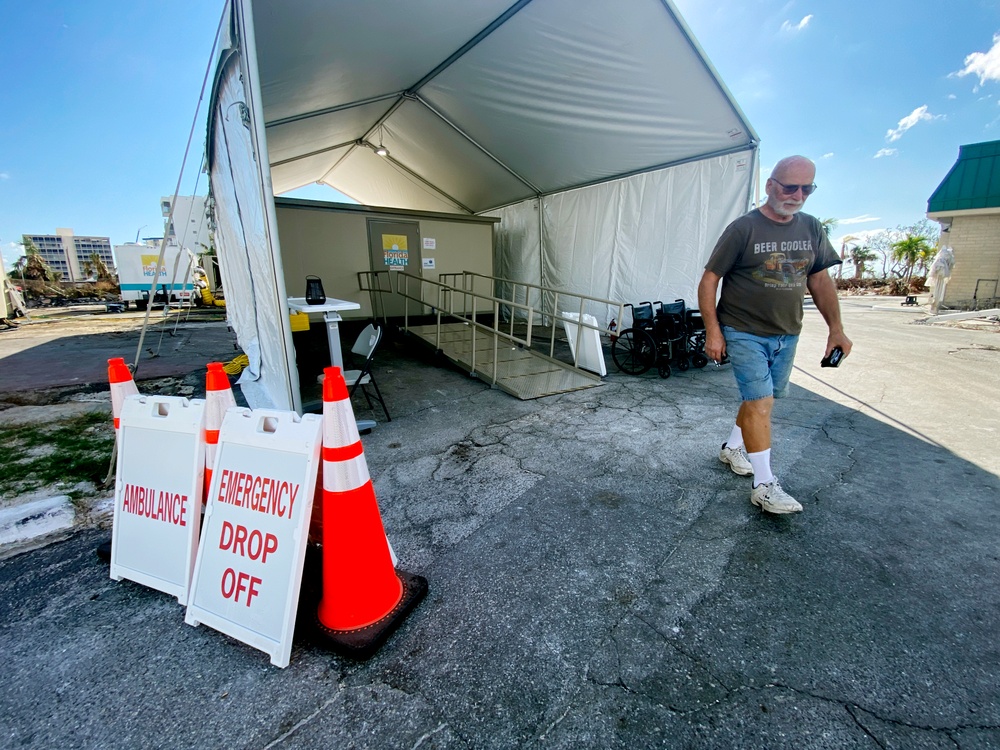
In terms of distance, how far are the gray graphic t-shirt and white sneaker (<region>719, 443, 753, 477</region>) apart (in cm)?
97

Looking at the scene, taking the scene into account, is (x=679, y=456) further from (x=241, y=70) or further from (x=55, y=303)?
(x=55, y=303)

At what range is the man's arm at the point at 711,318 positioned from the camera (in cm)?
240

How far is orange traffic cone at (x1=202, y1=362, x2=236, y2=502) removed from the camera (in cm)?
177

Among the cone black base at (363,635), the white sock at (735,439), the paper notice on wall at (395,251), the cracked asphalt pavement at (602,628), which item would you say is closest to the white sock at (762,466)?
the cracked asphalt pavement at (602,628)

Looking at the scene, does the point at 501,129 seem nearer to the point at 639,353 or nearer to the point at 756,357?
the point at 639,353

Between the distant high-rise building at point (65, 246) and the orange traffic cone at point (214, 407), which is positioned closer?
the orange traffic cone at point (214, 407)

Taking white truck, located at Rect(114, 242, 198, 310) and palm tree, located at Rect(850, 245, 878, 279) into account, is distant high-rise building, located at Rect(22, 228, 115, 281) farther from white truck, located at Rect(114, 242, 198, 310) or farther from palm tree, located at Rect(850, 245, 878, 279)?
palm tree, located at Rect(850, 245, 878, 279)

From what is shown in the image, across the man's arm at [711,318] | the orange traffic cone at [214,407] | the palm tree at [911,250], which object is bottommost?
the orange traffic cone at [214,407]

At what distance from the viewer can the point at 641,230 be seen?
23.8ft

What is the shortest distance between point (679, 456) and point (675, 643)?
5.94 ft

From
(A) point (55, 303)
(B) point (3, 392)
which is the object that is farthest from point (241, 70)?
(A) point (55, 303)

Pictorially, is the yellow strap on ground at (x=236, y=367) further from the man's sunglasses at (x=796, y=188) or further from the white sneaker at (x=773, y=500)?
the man's sunglasses at (x=796, y=188)

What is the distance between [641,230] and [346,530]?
713 centimetres

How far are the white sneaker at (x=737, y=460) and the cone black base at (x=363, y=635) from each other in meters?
2.30
